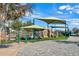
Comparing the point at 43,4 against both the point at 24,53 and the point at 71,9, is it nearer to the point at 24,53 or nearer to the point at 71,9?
the point at 71,9

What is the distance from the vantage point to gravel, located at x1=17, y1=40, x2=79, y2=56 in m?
7.06

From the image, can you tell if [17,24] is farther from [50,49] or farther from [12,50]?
[50,49]

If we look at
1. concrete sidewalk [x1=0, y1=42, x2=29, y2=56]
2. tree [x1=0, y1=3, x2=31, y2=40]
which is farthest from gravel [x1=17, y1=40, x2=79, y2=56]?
tree [x1=0, y1=3, x2=31, y2=40]

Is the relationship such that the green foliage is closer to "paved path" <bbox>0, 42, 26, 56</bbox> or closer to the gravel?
"paved path" <bbox>0, 42, 26, 56</bbox>

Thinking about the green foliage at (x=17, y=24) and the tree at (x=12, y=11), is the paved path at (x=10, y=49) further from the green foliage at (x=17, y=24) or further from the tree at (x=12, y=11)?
the tree at (x=12, y=11)

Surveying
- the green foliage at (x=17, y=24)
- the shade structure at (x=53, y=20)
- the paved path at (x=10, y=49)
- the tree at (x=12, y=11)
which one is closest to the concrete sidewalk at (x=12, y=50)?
the paved path at (x=10, y=49)

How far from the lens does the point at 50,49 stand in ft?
23.3

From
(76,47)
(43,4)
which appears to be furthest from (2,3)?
(76,47)

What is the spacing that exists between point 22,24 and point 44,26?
475 mm

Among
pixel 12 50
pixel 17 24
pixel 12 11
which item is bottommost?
pixel 12 50

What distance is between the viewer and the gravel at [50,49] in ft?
23.2

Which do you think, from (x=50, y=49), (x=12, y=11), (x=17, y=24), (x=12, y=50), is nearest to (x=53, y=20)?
(x=50, y=49)

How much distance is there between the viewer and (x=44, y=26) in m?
7.25

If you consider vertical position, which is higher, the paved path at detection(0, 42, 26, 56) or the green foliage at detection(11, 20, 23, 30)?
the green foliage at detection(11, 20, 23, 30)
